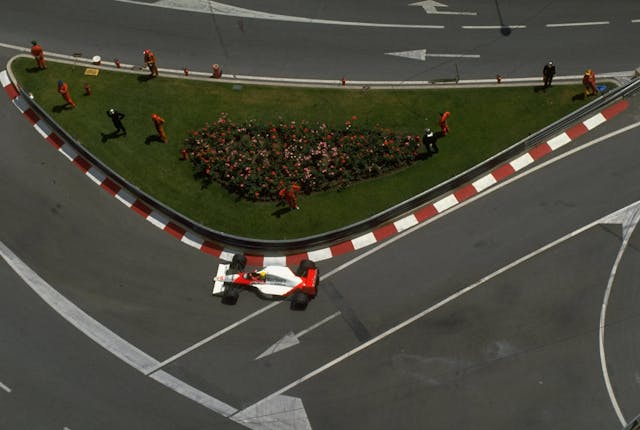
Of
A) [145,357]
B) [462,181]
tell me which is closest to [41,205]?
[145,357]

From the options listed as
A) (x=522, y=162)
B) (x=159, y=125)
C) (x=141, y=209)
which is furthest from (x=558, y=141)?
(x=141, y=209)

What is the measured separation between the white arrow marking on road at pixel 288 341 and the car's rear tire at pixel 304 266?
2138 mm

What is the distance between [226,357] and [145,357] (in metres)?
3.36

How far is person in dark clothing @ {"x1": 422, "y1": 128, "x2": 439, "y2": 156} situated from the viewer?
29141 millimetres

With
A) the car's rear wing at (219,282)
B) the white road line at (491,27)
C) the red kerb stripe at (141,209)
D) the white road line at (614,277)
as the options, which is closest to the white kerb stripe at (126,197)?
the red kerb stripe at (141,209)

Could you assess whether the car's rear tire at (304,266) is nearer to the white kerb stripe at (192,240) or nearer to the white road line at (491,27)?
A: the white kerb stripe at (192,240)

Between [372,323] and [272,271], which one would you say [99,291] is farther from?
[372,323]

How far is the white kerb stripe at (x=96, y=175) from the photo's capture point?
31.1 m

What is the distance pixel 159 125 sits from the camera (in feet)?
102

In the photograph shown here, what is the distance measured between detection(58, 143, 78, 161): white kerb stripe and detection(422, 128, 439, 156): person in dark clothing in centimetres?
1693

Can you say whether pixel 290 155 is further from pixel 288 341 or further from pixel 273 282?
pixel 288 341

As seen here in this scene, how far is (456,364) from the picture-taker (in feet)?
83.1

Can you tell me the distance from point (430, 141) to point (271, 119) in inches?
312

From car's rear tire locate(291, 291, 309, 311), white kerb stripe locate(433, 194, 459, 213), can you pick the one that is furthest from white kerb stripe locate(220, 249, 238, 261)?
white kerb stripe locate(433, 194, 459, 213)
